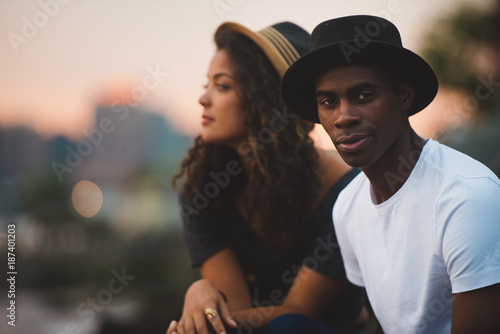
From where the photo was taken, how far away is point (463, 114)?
5172 mm

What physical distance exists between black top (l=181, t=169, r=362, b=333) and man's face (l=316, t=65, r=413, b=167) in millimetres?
978

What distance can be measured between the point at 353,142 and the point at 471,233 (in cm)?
52

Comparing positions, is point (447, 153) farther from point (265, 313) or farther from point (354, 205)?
point (265, 313)

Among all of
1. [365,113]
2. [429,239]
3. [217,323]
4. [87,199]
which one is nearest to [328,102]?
[365,113]

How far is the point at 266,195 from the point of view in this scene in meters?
3.04

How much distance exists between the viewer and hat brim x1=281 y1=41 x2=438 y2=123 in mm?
1921

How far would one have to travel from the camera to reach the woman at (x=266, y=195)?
2.92 metres

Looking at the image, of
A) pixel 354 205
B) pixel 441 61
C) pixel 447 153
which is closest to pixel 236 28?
pixel 354 205

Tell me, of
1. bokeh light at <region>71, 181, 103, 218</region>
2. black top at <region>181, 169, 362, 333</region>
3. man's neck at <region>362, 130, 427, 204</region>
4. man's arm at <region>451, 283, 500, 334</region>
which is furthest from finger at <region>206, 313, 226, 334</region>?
bokeh light at <region>71, 181, 103, 218</region>

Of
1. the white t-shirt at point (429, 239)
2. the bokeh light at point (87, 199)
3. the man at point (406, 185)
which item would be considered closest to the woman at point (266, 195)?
the white t-shirt at point (429, 239)

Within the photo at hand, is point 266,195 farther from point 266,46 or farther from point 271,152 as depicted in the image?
point 266,46

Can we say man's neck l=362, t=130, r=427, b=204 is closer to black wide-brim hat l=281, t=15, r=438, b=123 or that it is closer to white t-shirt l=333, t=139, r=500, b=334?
white t-shirt l=333, t=139, r=500, b=334

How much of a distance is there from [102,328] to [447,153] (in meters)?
3.83

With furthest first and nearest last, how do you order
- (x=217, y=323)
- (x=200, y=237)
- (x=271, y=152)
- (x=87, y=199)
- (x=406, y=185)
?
1. (x=87, y=199)
2. (x=200, y=237)
3. (x=271, y=152)
4. (x=217, y=323)
5. (x=406, y=185)
